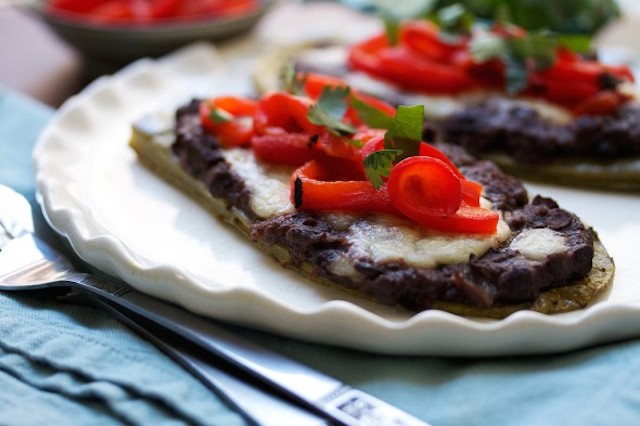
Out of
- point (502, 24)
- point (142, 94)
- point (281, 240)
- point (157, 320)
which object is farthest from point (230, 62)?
point (157, 320)

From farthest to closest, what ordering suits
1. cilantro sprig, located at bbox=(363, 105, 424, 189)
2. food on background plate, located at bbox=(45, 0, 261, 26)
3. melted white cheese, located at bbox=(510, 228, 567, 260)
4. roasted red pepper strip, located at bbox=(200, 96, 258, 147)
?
1. food on background plate, located at bbox=(45, 0, 261, 26)
2. roasted red pepper strip, located at bbox=(200, 96, 258, 147)
3. cilantro sprig, located at bbox=(363, 105, 424, 189)
4. melted white cheese, located at bbox=(510, 228, 567, 260)

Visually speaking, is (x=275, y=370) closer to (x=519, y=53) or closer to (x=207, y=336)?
(x=207, y=336)

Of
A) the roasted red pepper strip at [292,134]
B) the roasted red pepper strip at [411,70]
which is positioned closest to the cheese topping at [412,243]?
the roasted red pepper strip at [292,134]

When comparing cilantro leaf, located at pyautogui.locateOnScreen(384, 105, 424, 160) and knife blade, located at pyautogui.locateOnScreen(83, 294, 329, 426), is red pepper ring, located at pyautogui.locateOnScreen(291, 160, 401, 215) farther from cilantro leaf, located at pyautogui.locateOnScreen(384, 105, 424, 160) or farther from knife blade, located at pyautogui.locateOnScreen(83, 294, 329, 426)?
knife blade, located at pyautogui.locateOnScreen(83, 294, 329, 426)

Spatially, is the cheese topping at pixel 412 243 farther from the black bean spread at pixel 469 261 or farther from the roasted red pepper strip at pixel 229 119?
the roasted red pepper strip at pixel 229 119

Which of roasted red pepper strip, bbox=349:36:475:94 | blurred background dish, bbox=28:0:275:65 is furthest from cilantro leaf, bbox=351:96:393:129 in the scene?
blurred background dish, bbox=28:0:275:65

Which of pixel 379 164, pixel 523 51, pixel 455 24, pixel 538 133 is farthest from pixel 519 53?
pixel 379 164

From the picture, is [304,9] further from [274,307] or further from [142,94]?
[274,307]
